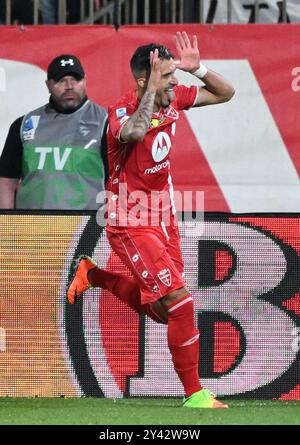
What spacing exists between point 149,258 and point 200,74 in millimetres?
1341

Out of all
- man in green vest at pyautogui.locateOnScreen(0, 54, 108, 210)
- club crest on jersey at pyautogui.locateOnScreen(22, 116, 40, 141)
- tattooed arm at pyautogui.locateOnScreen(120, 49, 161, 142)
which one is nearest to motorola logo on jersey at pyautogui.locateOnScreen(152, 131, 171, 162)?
tattooed arm at pyautogui.locateOnScreen(120, 49, 161, 142)

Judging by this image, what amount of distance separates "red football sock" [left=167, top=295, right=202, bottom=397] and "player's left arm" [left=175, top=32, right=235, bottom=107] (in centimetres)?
143

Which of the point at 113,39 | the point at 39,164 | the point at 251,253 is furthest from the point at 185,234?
the point at 113,39

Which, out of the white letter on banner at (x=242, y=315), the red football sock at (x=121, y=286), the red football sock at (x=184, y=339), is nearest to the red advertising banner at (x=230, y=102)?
the white letter on banner at (x=242, y=315)

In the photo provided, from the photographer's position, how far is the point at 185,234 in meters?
9.83

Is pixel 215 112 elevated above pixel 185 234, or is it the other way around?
pixel 215 112

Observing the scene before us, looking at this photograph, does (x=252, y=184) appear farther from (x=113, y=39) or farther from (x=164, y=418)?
(x=164, y=418)

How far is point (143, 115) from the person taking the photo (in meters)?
8.72

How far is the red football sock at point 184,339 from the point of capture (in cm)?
887

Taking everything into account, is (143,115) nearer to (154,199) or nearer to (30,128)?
(154,199)

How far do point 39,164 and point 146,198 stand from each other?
2480 millimetres

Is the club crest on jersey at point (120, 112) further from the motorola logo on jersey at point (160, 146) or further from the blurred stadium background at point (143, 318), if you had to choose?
the blurred stadium background at point (143, 318)

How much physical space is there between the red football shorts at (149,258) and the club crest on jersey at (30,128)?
2559mm
